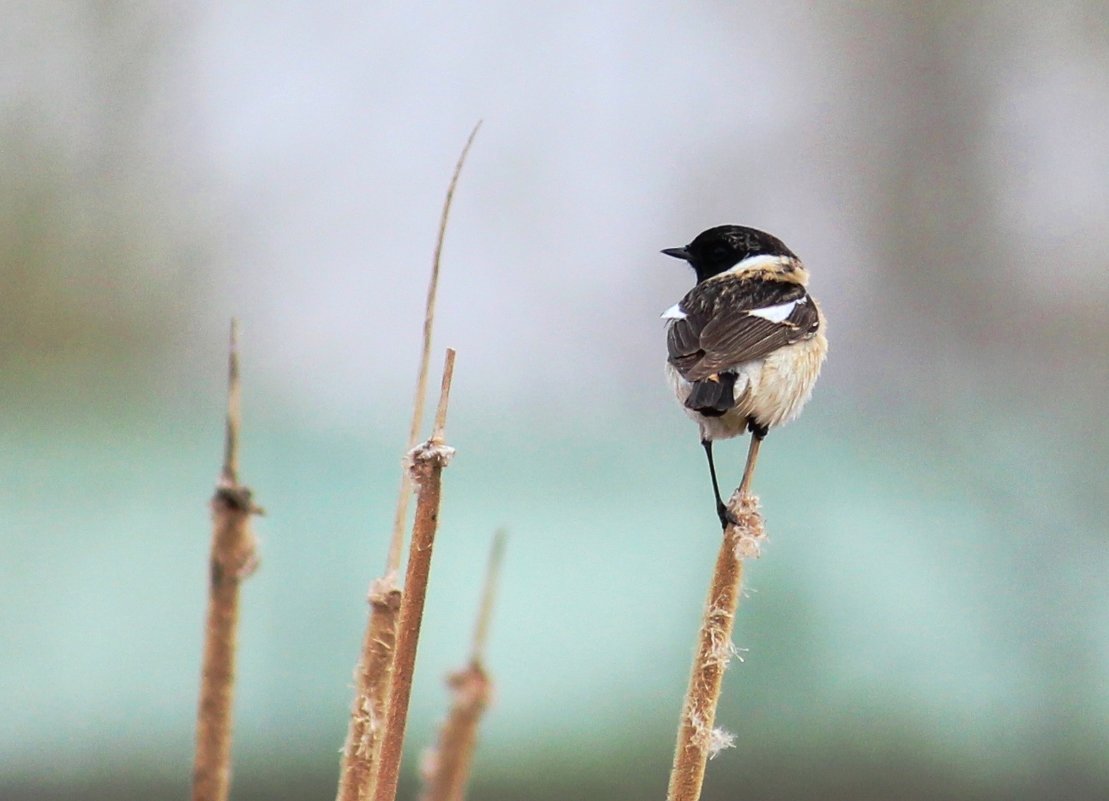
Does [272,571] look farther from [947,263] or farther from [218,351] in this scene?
[947,263]

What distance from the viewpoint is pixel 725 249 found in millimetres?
2693

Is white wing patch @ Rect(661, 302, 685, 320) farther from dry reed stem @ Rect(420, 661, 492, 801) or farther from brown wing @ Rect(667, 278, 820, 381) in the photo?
dry reed stem @ Rect(420, 661, 492, 801)

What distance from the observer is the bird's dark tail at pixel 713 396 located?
2.11 m

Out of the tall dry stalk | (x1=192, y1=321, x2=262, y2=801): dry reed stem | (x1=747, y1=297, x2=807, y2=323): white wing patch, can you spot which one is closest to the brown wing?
(x1=747, y1=297, x2=807, y2=323): white wing patch

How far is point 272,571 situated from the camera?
169 inches

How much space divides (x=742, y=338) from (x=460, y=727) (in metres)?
1.87

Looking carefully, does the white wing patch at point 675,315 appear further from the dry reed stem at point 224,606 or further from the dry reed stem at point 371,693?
the dry reed stem at point 224,606

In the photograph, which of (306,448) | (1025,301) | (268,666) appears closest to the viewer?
(268,666)

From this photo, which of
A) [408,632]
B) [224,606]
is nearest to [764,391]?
[408,632]

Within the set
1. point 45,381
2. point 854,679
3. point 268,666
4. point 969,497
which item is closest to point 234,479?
point 268,666

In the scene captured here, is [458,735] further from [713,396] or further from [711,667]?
[713,396]

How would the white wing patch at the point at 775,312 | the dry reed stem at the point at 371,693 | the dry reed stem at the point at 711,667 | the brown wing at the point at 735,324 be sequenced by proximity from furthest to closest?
the white wing patch at the point at 775,312 < the brown wing at the point at 735,324 < the dry reed stem at the point at 711,667 < the dry reed stem at the point at 371,693

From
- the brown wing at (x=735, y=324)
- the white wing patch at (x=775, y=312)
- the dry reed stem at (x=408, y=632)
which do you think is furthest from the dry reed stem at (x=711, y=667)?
the white wing patch at (x=775, y=312)

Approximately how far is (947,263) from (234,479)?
20.7ft
